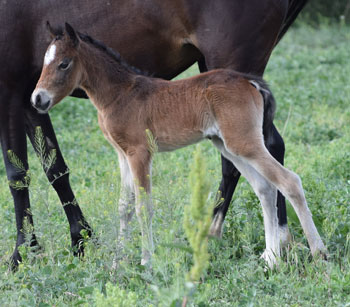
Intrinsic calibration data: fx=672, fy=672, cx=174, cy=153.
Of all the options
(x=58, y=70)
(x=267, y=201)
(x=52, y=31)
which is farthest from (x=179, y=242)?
(x=52, y=31)

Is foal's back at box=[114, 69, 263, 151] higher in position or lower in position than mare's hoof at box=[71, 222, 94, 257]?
higher

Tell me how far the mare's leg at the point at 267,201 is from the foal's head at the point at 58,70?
1007 millimetres

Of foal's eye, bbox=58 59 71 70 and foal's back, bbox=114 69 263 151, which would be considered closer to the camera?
foal's back, bbox=114 69 263 151

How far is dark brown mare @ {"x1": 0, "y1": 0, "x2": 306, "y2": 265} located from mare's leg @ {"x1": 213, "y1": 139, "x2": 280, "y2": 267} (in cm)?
33

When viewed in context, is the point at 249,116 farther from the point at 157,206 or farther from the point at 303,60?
the point at 303,60

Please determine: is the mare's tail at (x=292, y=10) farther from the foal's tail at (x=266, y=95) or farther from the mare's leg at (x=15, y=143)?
the mare's leg at (x=15, y=143)

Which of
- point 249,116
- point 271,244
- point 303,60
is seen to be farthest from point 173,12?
point 303,60

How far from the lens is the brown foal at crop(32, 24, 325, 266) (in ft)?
13.0

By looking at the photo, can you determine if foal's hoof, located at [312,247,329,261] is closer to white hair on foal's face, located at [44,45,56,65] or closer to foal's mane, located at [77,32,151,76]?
foal's mane, located at [77,32,151,76]

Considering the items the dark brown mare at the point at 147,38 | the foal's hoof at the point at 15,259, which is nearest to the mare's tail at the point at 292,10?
the dark brown mare at the point at 147,38

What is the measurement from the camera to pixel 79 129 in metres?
8.32

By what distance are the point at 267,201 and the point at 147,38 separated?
1360mm

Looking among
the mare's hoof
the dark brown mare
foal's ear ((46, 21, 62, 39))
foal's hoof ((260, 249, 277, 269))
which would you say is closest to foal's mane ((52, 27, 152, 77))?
foal's ear ((46, 21, 62, 39))

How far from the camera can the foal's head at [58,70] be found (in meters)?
4.11
